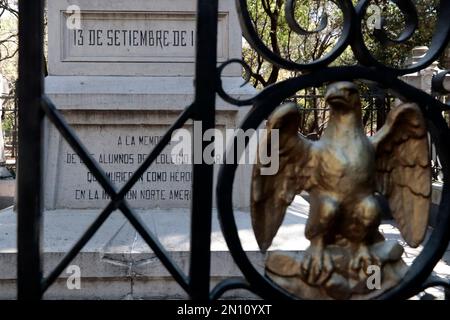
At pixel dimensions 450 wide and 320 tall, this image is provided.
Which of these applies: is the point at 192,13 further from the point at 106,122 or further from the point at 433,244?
the point at 433,244

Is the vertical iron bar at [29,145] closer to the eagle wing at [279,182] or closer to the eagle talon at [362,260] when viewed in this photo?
the eagle wing at [279,182]

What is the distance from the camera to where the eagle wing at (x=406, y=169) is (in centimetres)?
139

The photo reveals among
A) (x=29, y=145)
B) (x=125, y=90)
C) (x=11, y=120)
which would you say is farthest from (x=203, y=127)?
(x=11, y=120)

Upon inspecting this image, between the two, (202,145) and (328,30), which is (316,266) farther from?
(328,30)

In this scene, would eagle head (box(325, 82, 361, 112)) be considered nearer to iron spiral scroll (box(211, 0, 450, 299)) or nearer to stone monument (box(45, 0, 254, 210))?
iron spiral scroll (box(211, 0, 450, 299))

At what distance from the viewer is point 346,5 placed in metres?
1.25

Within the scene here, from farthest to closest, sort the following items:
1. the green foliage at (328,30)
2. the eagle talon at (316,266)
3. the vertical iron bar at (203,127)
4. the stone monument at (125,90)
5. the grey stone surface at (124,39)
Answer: the green foliage at (328,30), the grey stone surface at (124,39), the stone monument at (125,90), the eagle talon at (316,266), the vertical iron bar at (203,127)

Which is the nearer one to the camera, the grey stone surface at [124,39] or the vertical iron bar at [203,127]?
the vertical iron bar at [203,127]

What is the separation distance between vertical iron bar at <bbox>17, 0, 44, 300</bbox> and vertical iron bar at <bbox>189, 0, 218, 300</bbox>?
1.27ft

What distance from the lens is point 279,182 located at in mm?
1405

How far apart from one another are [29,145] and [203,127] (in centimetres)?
43

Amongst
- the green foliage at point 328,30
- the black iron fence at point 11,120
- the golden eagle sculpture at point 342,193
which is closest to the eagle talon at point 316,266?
the golden eagle sculpture at point 342,193

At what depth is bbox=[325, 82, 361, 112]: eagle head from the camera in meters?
1.33

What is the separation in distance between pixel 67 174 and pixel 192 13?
177cm
